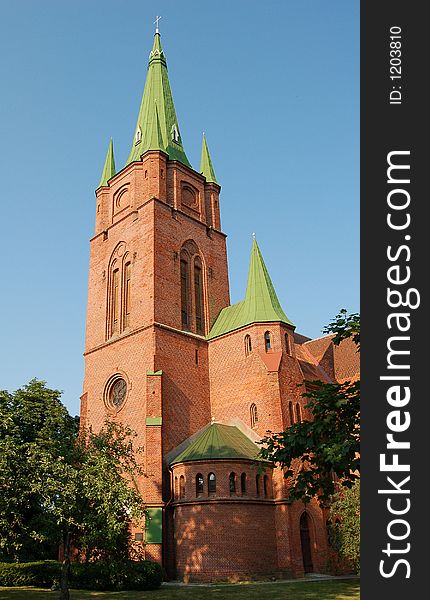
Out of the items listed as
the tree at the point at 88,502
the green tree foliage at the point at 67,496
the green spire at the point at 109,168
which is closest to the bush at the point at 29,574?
the green tree foliage at the point at 67,496

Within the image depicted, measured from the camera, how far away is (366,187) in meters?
5.51

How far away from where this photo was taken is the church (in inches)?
1070

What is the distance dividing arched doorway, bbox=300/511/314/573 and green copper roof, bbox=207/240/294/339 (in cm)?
Result: 1094

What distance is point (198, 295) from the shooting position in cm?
3809

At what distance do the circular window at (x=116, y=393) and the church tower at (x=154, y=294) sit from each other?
0.24ft

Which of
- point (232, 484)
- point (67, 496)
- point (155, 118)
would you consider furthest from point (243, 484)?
point (155, 118)

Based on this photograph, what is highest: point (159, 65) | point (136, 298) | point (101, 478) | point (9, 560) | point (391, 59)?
point (159, 65)

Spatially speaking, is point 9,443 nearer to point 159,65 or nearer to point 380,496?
point 380,496

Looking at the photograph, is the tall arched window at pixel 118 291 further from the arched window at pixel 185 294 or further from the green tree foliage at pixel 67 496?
the green tree foliage at pixel 67 496

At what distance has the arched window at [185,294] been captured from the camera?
3612 cm

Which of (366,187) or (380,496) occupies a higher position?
(366,187)

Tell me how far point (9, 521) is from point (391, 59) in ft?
58.0

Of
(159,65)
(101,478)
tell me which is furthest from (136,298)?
(159,65)

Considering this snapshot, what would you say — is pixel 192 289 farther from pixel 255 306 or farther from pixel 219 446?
pixel 219 446
